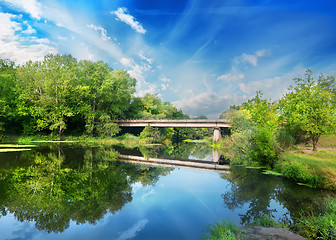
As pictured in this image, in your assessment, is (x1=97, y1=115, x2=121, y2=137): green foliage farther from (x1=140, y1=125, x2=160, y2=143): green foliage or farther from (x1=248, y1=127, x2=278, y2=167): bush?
(x1=248, y1=127, x2=278, y2=167): bush

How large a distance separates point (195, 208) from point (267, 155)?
1063cm

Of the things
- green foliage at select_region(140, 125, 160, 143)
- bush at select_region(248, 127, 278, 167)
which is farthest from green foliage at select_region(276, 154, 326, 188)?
green foliage at select_region(140, 125, 160, 143)

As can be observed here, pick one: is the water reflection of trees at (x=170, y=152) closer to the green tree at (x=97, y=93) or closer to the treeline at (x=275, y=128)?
the treeline at (x=275, y=128)

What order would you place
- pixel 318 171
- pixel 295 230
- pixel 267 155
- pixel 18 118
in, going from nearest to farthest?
pixel 295 230, pixel 318 171, pixel 267 155, pixel 18 118

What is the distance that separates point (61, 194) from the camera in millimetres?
7328

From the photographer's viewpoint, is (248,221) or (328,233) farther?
(248,221)

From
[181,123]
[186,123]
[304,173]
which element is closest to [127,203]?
[304,173]

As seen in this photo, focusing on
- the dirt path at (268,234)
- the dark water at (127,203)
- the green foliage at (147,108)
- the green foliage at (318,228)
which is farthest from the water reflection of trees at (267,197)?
the green foliage at (147,108)

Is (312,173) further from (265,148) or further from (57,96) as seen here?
(57,96)

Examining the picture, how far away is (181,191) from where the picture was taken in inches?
358

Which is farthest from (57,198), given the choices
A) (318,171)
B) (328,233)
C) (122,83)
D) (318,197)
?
(122,83)

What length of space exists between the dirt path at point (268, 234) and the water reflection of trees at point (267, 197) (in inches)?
41.4

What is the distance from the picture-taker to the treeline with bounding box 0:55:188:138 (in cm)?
3425

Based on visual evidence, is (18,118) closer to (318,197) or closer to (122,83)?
(122,83)
